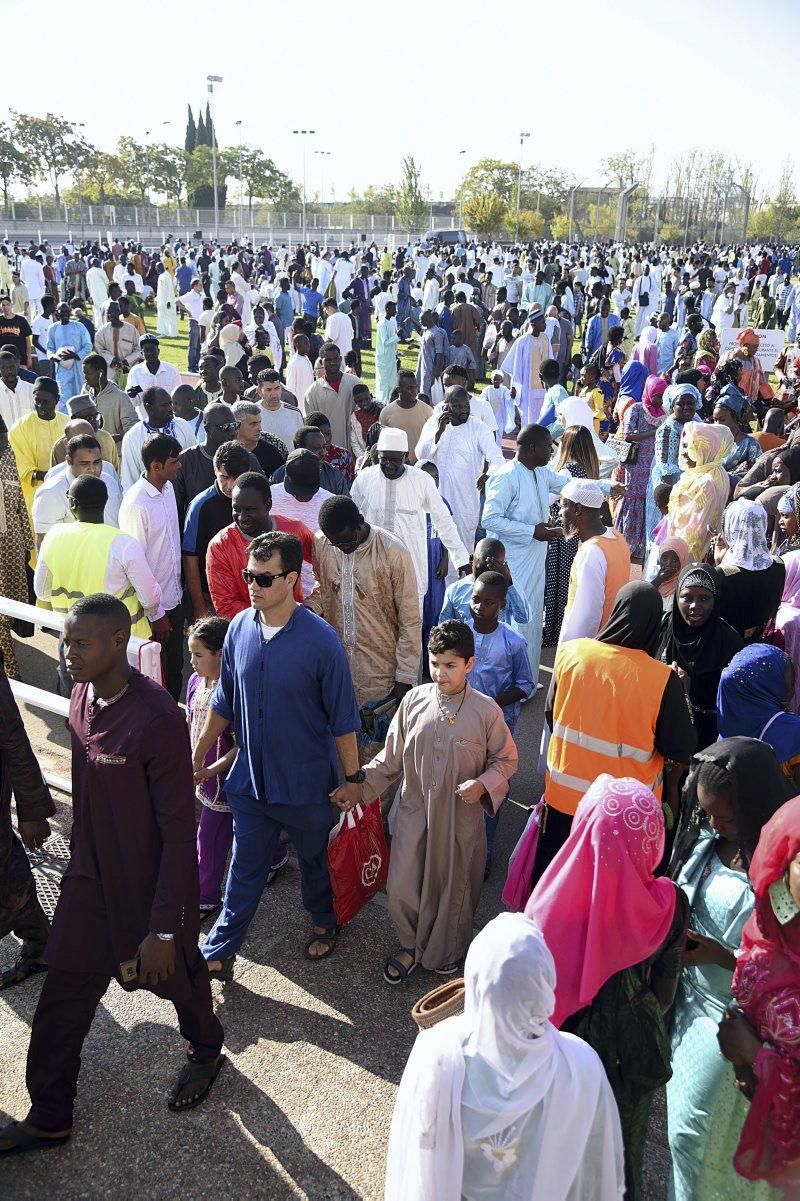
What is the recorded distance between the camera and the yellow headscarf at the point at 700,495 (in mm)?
6273

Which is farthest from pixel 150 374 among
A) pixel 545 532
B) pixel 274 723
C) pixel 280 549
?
pixel 274 723

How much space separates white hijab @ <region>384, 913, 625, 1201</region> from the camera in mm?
1846

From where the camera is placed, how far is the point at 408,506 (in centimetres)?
590

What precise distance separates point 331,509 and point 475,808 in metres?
1.54

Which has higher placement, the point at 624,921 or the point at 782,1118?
the point at 624,921

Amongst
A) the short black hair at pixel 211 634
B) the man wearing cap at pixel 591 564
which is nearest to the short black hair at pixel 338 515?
the short black hair at pixel 211 634

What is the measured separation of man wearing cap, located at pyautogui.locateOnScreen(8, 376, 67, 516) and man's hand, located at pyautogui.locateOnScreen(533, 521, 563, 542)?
12.4 ft

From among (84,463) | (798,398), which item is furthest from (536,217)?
(84,463)

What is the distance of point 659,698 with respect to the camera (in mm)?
3469

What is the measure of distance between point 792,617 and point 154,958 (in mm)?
3213

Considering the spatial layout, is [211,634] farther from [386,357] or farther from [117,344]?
[386,357]

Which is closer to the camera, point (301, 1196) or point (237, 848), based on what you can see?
point (301, 1196)

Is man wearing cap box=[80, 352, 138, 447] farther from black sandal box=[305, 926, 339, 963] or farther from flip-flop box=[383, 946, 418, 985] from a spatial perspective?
flip-flop box=[383, 946, 418, 985]

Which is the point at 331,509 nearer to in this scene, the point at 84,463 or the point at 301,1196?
the point at 84,463
